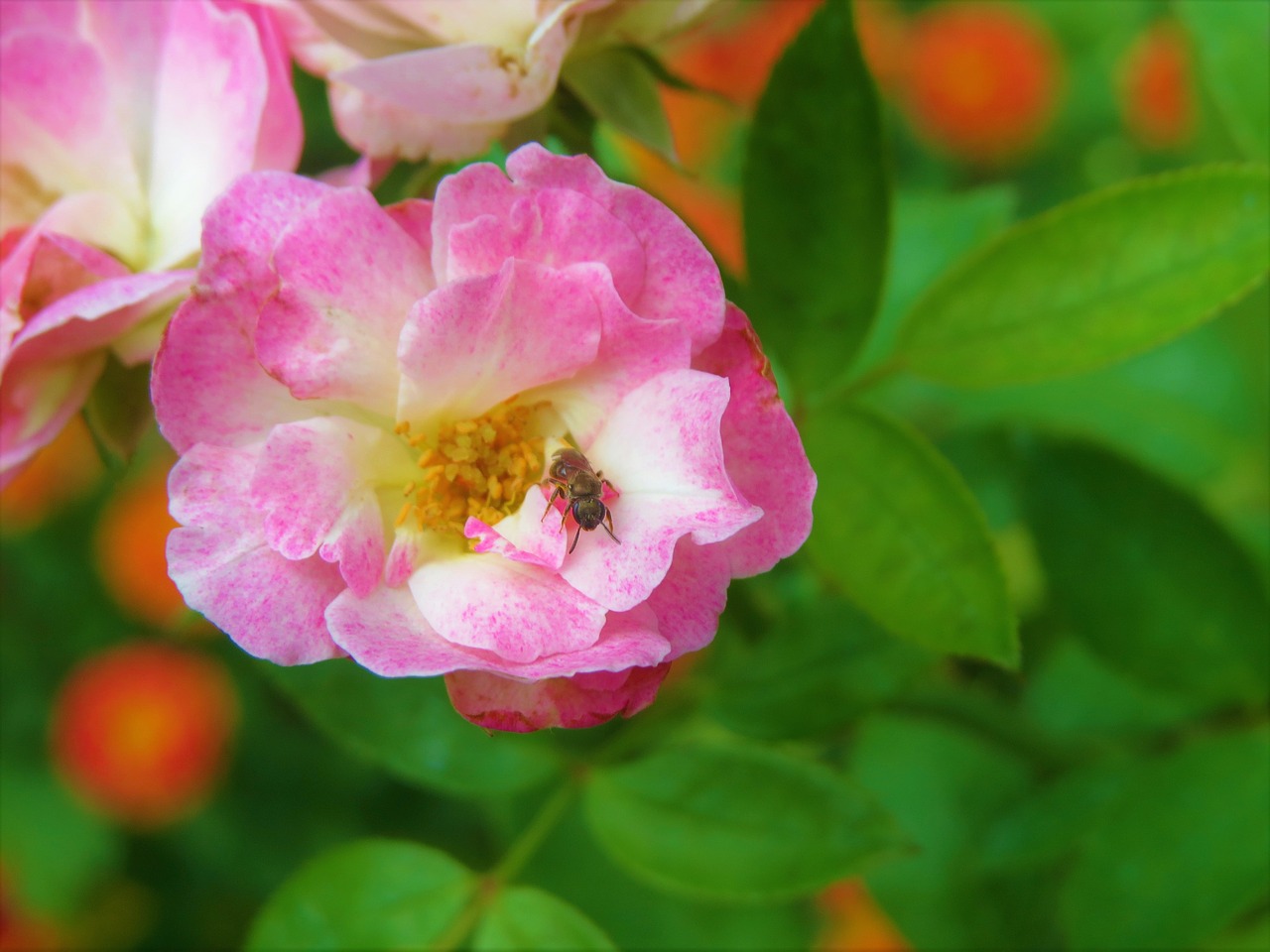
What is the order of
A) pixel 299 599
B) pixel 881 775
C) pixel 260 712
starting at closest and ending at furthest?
pixel 299 599 < pixel 881 775 < pixel 260 712

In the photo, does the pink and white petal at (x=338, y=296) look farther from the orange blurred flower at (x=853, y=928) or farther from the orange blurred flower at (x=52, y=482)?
the orange blurred flower at (x=52, y=482)

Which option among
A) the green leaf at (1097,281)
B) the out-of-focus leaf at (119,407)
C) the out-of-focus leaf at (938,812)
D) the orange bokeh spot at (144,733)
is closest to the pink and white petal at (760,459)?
the green leaf at (1097,281)

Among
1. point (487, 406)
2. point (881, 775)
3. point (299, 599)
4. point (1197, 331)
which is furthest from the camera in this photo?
point (1197, 331)

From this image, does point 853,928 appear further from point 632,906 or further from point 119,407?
point 119,407

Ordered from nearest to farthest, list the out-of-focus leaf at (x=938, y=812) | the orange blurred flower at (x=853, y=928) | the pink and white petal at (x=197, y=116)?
the pink and white petal at (x=197, y=116) < the out-of-focus leaf at (x=938, y=812) < the orange blurred flower at (x=853, y=928)

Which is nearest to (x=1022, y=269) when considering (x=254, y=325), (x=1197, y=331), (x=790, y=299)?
(x=790, y=299)

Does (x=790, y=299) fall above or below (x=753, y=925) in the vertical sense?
above

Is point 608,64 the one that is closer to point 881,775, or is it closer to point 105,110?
point 105,110
